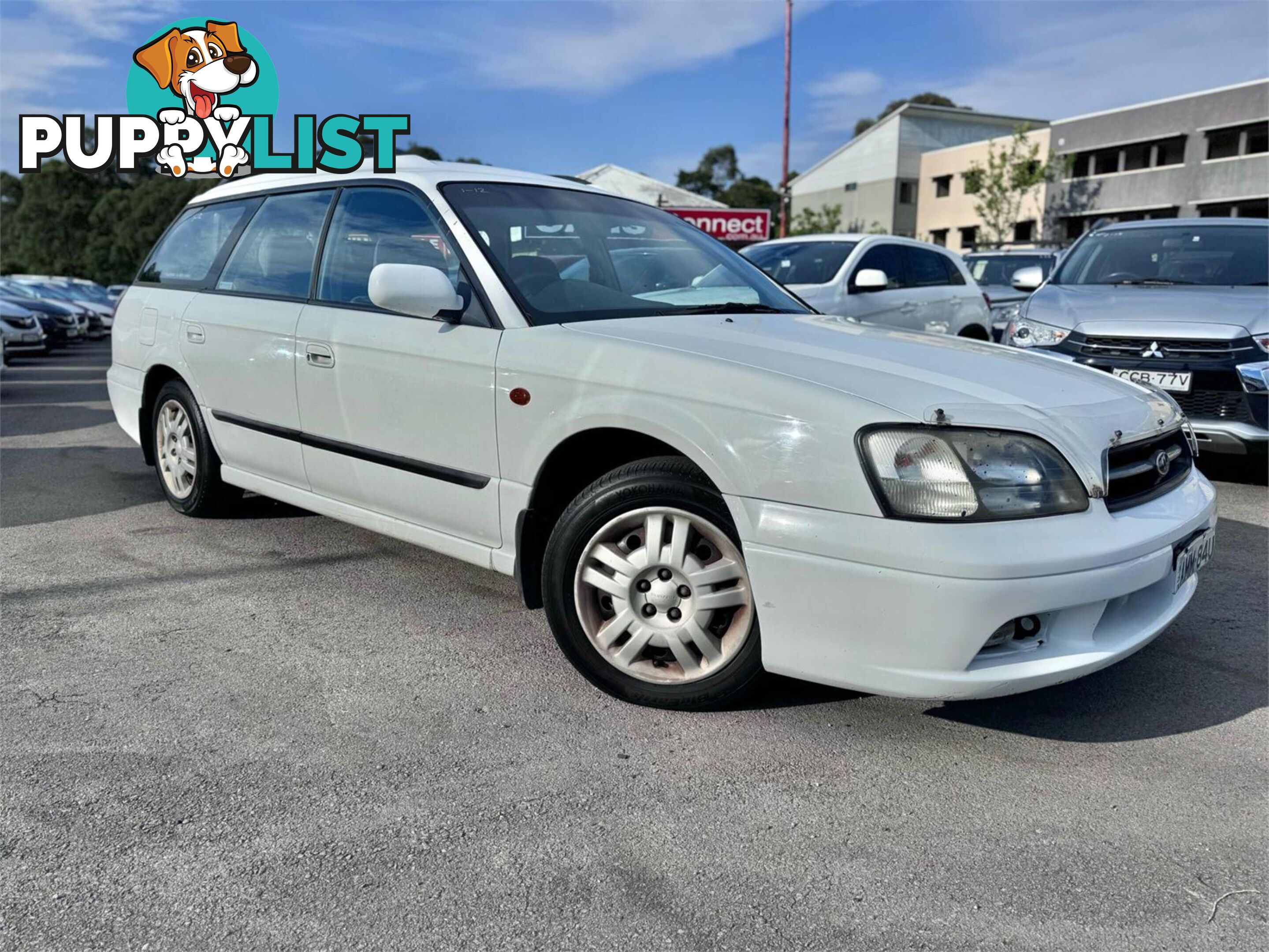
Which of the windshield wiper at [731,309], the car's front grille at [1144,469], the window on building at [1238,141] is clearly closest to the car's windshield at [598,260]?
the windshield wiper at [731,309]

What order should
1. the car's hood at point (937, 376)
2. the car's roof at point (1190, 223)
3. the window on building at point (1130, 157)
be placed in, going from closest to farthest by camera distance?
the car's hood at point (937, 376), the car's roof at point (1190, 223), the window on building at point (1130, 157)

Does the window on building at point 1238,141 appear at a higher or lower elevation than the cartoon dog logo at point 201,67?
higher

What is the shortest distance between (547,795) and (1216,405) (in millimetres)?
4931

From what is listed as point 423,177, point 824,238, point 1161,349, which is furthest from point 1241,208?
point 423,177

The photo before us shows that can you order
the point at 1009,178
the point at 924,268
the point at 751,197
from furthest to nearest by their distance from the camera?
the point at 751,197
the point at 1009,178
the point at 924,268

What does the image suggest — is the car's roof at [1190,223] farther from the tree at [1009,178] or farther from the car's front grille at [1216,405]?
the tree at [1009,178]

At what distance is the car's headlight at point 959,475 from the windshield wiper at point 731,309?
1.18 meters

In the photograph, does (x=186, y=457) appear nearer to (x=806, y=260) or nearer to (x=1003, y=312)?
(x=806, y=260)

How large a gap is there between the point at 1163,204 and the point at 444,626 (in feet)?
142

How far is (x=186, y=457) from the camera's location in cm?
486

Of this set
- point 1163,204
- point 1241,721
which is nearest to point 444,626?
point 1241,721

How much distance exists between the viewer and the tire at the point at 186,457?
4.68 m

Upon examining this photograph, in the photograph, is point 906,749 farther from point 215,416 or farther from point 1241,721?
point 215,416

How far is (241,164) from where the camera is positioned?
9.19m
